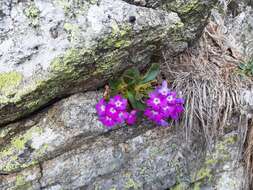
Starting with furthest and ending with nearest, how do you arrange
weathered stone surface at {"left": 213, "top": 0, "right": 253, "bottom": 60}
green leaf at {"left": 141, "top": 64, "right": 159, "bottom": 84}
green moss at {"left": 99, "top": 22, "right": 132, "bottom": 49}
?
weathered stone surface at {"left": 213, "top": 0, "right": 253, "bottom": 60}, green leaf at {"left": 141, "top": 64, "right": 159, "bottom": 84}, green moss at {"left": 99, "top": 22, "right": 132, "bottom": 49}

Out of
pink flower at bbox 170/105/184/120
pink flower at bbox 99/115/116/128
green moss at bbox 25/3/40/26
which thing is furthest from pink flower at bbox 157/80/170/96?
green moss at bbox 25/3/40/26

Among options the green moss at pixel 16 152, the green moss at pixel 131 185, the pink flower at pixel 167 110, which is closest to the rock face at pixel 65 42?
the green moss at pixel 16 152

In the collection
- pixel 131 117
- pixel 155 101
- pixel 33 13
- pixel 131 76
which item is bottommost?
pixel 131 117

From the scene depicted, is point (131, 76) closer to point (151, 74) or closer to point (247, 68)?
point (151, 74)

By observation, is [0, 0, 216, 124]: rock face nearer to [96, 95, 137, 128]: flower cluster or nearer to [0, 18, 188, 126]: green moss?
[0, 18, 188, 126]: green moss

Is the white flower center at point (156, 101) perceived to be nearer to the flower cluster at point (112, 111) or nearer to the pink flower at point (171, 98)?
the pink flower at point (171, 98)

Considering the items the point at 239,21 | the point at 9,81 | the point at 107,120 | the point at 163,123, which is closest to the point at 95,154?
the point at 107,120
